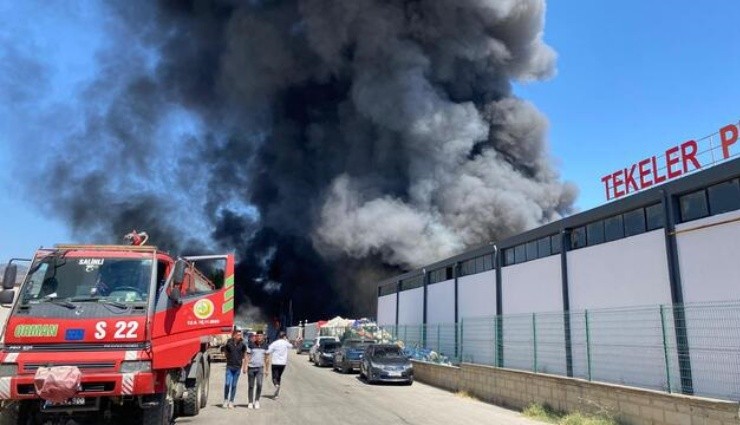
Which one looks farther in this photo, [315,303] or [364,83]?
[315,303]

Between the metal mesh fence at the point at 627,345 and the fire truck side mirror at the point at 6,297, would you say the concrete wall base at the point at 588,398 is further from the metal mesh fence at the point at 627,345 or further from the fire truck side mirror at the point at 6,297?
the fire truck side mirror at the point at 6,297

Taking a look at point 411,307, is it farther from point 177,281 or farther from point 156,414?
point 156,414

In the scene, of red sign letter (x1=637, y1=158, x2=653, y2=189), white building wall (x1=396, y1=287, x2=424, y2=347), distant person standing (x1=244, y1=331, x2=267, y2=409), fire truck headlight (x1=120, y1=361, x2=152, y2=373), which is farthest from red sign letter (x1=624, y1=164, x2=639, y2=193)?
fire truck headlight (x1=120, y1=361, x2=152, y2=373)

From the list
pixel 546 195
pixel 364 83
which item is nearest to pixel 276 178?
pixel 364 83

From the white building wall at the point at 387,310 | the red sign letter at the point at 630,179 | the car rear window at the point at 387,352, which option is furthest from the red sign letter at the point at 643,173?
the white building wall at the point at 387,310

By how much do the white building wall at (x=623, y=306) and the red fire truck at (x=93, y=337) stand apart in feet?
28.0

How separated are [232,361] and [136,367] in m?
5.28

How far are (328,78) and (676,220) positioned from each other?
49501 millimetres

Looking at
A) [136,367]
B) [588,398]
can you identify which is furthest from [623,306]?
[136,367]

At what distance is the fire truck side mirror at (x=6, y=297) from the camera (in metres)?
8.05

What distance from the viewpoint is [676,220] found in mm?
14680

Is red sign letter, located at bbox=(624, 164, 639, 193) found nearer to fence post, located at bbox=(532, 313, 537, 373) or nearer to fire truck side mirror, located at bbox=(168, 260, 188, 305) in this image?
fence post, located at bbox=(532, 313, 537, 373)

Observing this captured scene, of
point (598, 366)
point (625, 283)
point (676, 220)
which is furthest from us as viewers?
point (625, 283)

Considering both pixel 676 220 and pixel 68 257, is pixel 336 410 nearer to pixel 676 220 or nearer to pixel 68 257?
pixel 68 257
